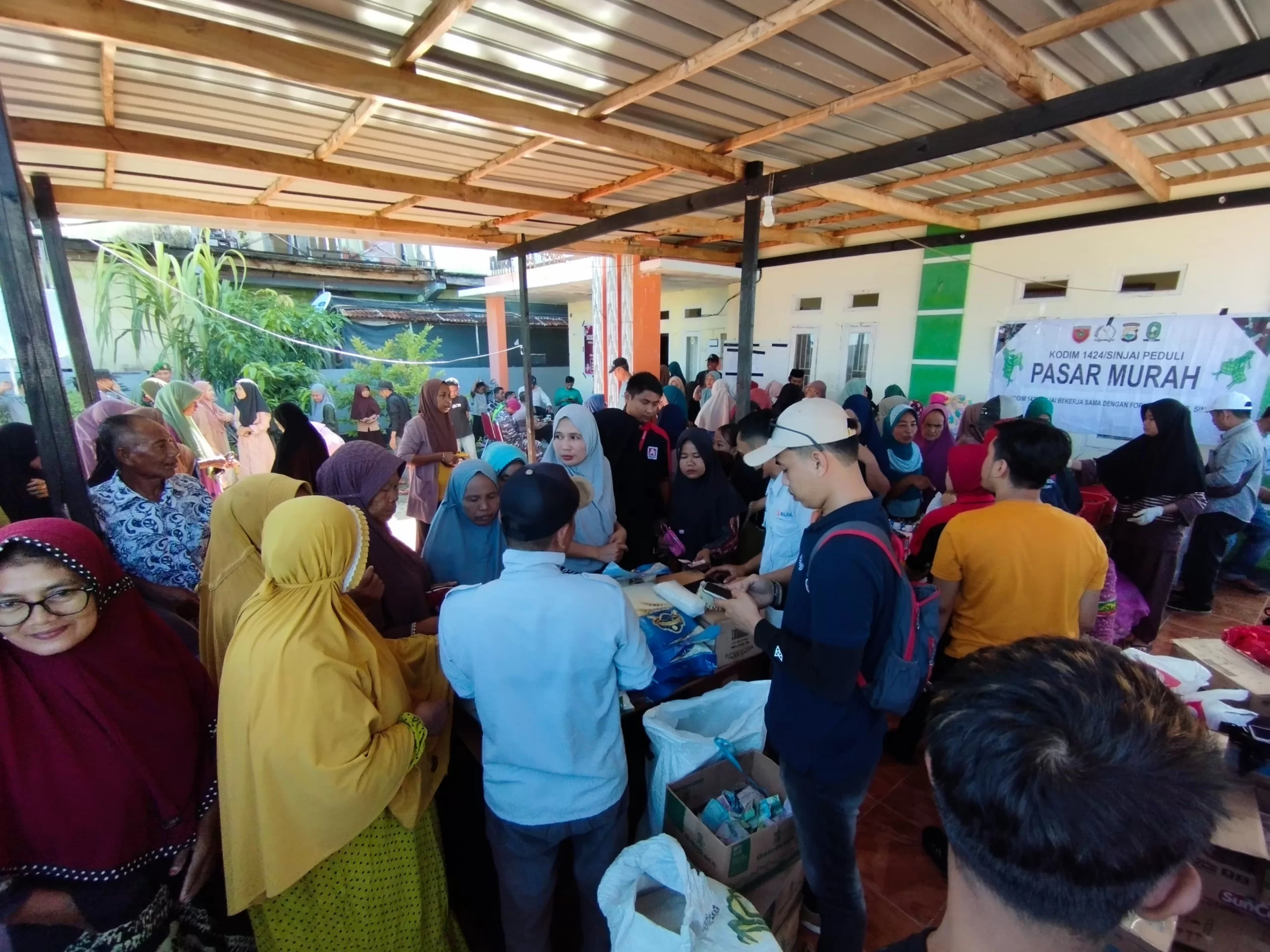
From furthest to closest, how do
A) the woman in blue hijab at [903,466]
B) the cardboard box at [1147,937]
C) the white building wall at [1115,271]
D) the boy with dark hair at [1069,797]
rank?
the white building wall at [1115,271] → the woman in blue hijab at [903,466] → the cardboard box at [1147,937] → the boy with dark hair at [1069,797]

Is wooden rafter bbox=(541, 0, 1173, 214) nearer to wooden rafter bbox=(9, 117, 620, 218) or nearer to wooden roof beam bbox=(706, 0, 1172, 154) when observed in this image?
wooden roof beam bbox=(706, 0, 1172, 154)

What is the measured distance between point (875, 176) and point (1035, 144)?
1173mm

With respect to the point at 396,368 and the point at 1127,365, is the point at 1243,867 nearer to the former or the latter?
the point at 1127,365

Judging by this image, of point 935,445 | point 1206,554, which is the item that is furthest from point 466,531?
point 1206,554

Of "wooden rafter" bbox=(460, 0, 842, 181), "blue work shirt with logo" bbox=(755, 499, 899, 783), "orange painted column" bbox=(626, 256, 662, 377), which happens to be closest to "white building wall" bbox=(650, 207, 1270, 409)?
"orange painted column" bbox=(626, 256, 662, 377)

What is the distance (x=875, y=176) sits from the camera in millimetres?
4973

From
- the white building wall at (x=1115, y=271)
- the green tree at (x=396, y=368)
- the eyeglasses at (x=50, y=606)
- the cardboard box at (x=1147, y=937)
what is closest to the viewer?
the eyeglasses at (x=50, y=606)

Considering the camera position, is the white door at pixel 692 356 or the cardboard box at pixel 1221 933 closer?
the cardboard box at pixel 1221 933

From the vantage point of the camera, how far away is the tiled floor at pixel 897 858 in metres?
2.18

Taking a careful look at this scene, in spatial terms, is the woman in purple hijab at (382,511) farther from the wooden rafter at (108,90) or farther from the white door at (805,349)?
the white door at (805,349)

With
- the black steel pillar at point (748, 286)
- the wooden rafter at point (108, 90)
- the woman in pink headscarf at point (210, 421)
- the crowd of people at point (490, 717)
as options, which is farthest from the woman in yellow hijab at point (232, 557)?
the woman in pink headscarf at point (210, 421)

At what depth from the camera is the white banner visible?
16.6 ft

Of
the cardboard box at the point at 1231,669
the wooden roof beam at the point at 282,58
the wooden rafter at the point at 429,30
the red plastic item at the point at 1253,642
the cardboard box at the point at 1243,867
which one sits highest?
the wooden rafter at the point at 429,30

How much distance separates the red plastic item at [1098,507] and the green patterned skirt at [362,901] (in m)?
4.58
